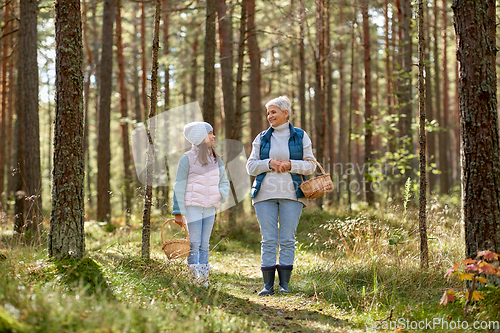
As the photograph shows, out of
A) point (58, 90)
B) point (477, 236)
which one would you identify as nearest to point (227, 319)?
point (477, 236)

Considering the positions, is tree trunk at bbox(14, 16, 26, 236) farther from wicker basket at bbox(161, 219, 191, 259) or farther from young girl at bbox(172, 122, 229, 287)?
young girl at bbox(172, 122, 229, 287)

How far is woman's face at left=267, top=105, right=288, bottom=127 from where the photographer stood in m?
4.89

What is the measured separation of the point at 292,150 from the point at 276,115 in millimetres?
456

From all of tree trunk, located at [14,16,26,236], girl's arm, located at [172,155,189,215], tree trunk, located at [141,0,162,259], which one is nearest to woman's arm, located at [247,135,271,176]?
girl's arm, located at [172,155,189,215]

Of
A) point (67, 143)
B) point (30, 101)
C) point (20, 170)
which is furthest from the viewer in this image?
point (20, 170)

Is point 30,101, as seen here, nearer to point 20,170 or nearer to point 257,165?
point 20,170

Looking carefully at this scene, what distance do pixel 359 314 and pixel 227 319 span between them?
1.38m

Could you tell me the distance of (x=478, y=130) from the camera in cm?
391

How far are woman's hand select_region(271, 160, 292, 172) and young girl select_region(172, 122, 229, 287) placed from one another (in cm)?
A: 74

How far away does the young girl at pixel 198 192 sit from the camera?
480 centimetres

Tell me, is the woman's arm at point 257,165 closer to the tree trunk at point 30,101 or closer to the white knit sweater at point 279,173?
the white knit sweater at point 279,173

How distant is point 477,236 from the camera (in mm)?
3881

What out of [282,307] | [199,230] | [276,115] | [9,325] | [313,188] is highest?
[276,115]

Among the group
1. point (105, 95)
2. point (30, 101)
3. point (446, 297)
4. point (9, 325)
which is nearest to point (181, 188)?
point (9, 325)
